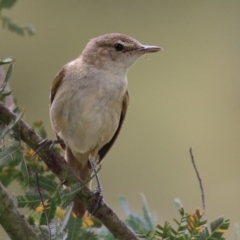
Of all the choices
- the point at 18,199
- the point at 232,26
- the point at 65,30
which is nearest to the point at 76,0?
the point at 65,30

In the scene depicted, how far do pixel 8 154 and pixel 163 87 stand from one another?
21.5 feet

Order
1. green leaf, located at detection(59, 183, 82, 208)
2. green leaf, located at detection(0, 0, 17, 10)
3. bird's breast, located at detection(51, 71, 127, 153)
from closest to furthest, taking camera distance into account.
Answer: green leaf, located at detection(59, 183, 82, 208) < green leaf, located at detection(0, 0, 17, 10) < bird's breast, located at detection(51, 71, 127, 153)

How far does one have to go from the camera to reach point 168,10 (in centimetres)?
972

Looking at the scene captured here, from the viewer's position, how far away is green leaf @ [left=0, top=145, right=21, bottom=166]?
1.96 meters

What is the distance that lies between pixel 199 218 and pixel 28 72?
6.03 meters

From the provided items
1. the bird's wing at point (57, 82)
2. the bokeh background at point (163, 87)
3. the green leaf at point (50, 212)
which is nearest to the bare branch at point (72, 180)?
the green leaf at point (50, 212)

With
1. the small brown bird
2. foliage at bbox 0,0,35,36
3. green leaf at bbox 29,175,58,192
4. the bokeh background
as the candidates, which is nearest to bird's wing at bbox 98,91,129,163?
the small brown bird

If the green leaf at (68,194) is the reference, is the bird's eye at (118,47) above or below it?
above

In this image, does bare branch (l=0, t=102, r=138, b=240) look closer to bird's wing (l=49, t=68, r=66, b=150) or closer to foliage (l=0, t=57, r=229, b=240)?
foliage (l=0, t=57, r=229, b=240)

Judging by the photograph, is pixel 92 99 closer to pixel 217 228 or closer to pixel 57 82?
pixel 57 82

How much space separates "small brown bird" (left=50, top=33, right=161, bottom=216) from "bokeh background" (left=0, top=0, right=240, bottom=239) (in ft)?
7.85

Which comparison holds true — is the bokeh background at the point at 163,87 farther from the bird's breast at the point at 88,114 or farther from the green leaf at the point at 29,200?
the green leaf at the point at 29,200

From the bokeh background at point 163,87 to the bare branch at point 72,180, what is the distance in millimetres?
3802

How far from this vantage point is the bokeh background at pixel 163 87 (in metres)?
7.21
